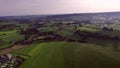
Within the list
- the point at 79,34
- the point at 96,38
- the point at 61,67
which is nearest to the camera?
the point at 61,67

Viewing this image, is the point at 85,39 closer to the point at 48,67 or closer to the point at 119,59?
the point at 119,59

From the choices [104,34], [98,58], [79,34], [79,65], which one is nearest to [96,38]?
[104,34]

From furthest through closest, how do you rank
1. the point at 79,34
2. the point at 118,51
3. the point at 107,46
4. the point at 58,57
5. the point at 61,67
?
the point at 79,34, the point at 107,46, the point at 118,51, the point at 58,57, the point at 61,67

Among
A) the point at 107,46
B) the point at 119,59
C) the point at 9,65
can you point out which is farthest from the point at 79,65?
the point at 107,46

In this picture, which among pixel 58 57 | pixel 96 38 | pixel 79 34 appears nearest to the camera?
pixel 58 57

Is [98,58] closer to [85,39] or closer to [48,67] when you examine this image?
[48,67]

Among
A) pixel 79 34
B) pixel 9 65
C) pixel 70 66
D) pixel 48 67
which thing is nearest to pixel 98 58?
pixel 70 66

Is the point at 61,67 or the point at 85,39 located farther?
the point at 85,39

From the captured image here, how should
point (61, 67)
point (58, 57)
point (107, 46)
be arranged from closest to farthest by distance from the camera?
point (61, 67)
point (58, 57)
point (107, 46)

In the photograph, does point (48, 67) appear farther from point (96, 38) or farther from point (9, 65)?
point (96, 38)
